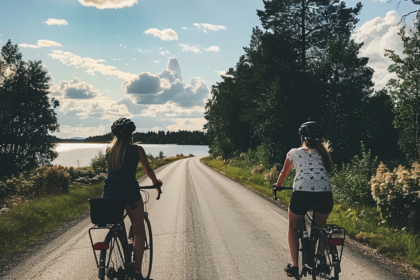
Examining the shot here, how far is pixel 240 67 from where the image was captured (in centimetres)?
4775

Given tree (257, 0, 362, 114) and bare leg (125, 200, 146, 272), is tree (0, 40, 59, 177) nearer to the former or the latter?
tree (257, 0, 362, 114)

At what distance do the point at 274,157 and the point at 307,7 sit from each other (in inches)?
575

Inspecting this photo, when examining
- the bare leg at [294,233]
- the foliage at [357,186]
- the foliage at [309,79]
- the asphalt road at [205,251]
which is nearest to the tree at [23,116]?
the foliage at [309,79]

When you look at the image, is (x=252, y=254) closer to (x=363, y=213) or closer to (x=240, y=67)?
(x=363, y=213)

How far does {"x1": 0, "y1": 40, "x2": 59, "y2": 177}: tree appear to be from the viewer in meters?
33.1

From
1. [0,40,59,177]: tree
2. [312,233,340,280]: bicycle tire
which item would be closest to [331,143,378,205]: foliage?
[312,233,340,280]: bicycle tire

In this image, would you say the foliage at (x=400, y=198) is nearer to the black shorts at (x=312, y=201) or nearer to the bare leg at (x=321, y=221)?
the bare leg at (x=321, y=221)

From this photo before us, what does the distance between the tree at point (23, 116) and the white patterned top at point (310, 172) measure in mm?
36378

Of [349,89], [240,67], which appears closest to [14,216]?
[349,89]

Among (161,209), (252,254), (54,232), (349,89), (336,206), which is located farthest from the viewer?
(349,89)

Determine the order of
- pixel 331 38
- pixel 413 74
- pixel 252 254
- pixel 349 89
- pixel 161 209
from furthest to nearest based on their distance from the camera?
pixel 349 89
pixel 331 38
pixel 413 74
pixel 161 209
pixel 252 254

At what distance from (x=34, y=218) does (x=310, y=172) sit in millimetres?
8043

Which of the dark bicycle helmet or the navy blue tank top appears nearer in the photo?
the navy blue tank top

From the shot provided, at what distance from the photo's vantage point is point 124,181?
3.62 m
